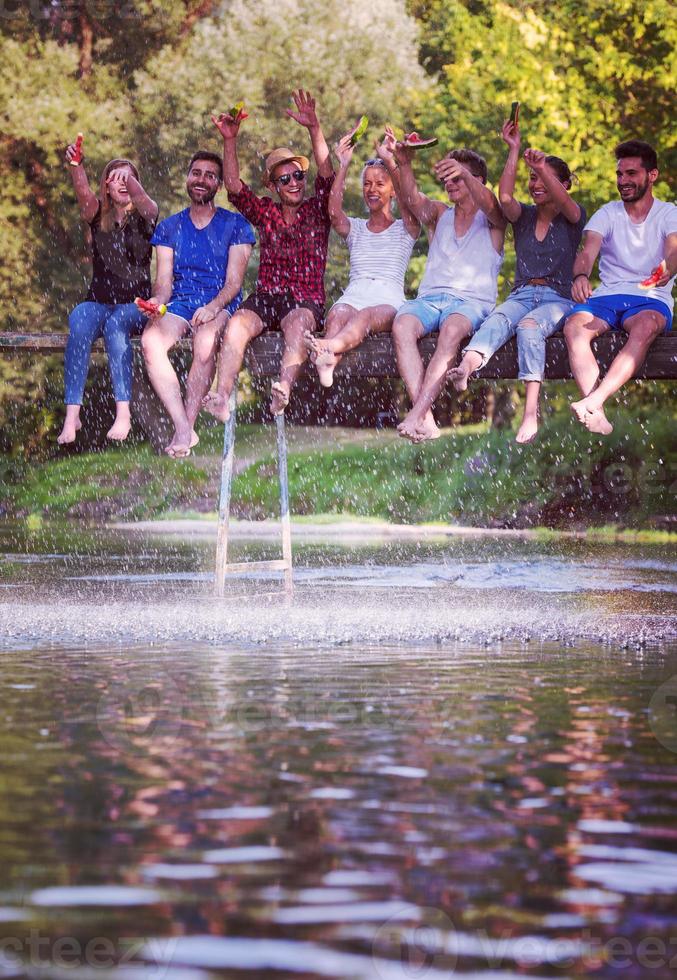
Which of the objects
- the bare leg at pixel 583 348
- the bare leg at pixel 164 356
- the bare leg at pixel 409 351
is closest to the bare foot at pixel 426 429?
the bare leg at pixel 409 351

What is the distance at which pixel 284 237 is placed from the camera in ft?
42.8

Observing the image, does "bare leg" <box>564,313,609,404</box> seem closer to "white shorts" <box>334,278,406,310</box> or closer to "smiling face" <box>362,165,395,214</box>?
"white shorts" <box>334,278,406,310</box>

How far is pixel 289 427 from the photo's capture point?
36344mm

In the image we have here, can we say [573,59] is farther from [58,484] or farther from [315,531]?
[58,484]

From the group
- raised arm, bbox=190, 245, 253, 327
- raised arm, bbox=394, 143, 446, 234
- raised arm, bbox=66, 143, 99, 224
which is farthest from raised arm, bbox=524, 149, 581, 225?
raised arm, bbox=66, 143, 99, 224

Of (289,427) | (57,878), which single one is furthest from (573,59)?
(57,878)

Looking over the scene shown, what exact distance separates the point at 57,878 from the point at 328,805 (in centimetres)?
119

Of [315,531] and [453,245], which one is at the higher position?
[453,245]

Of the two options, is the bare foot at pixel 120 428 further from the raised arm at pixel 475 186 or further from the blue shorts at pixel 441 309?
the raised arm at pixel 475 186

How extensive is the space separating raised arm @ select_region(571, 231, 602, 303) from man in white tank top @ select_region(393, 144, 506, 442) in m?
0.68

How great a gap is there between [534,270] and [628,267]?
699 mm

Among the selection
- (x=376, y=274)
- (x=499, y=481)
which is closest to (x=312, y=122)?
(x=376, y=274)

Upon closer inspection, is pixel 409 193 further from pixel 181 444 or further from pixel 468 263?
pixel 181 444

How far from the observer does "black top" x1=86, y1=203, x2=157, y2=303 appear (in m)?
13.4
